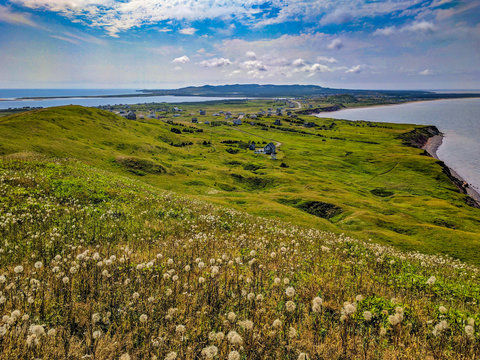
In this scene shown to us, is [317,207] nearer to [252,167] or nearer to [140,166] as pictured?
[140,166]

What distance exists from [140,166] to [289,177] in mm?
43021

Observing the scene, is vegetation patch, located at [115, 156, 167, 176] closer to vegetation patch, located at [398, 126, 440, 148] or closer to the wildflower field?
the wildflower field

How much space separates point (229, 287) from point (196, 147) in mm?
104009

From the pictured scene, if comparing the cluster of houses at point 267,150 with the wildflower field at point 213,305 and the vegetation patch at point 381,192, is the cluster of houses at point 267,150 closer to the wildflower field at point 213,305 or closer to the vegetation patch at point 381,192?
the vegetation patch at point 381,192

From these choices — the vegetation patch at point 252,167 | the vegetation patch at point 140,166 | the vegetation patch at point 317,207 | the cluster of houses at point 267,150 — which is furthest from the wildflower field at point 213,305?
the cluster of houses at point 267,150

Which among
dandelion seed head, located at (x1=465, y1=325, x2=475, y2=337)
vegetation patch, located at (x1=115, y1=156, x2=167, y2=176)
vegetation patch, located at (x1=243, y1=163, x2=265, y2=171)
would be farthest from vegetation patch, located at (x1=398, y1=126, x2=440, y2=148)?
dandelion seed head, located at (x1=465, y1=325, x2=475, y2=337)

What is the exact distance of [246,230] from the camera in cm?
1478

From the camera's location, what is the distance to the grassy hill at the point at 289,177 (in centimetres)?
4238

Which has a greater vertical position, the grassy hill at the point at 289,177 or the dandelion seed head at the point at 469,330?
the dandelion seed head at the point at 469,330

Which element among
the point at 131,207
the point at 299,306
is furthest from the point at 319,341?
the point at 131,207

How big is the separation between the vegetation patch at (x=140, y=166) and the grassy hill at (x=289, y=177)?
8.9 inches

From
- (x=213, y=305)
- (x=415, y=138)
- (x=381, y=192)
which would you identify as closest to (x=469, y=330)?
(x=213, y=305)

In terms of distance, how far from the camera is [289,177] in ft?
254

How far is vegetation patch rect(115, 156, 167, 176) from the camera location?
180 feet
